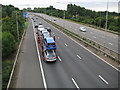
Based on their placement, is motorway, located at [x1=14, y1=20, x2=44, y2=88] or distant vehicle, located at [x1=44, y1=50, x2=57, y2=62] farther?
distant vehicle, located at [x1=44, y1=50, x2=57, y2=62]

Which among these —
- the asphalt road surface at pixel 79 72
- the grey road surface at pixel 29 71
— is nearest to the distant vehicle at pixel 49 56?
the asphalt road surface at pixel 79 72

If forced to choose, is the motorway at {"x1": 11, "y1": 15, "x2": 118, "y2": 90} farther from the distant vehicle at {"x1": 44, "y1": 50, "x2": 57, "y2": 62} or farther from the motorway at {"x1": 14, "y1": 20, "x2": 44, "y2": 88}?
the distant vehicle at {"x1": 44, "y1": 50, "x2": 57, "y2": 62}

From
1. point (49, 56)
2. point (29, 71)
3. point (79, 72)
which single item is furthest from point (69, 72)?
point (29, 71)

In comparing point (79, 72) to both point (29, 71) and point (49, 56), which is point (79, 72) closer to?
point (49, 56)

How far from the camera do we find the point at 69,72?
2153 cm

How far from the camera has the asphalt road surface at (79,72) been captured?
60.2 feet

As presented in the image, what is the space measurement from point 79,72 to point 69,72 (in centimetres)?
143

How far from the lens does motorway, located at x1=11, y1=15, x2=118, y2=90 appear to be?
18375 mm

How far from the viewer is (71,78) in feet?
64.6

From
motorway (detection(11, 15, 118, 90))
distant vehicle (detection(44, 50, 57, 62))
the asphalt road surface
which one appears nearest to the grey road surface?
motorway (detection(11, 15, 118, 90))

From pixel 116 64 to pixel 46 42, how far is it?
39.7ft

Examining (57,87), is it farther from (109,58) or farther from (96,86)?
(109,58)

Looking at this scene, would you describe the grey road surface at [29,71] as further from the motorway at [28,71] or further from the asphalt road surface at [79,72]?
the asphalt road surface at [79,72]

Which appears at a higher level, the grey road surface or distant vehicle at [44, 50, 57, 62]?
distant vehicle at [44, 50, 57, 62]
